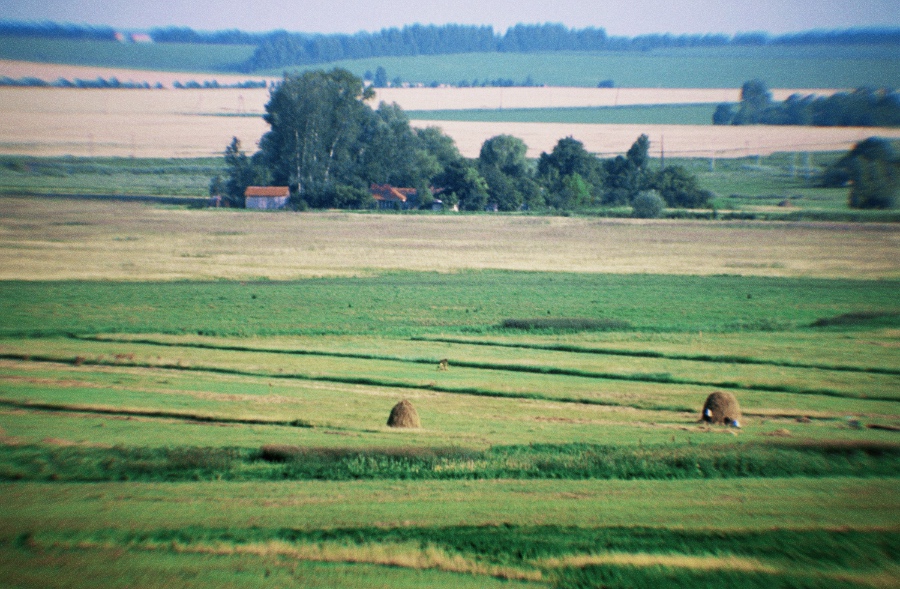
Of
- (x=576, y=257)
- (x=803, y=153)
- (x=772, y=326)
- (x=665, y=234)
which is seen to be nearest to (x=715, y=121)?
(x=803, y=153)

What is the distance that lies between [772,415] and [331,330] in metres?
20.7

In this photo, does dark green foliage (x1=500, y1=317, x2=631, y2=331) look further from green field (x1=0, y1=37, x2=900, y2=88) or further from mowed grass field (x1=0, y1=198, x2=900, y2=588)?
green field (x1=0, y1=37, x2=900, y2=88)

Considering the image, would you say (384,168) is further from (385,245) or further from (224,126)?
(224,126)

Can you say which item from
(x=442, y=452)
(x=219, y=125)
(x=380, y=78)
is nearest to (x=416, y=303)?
(x=442, y=452)

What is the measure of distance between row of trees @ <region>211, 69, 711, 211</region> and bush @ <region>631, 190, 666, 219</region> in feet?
26.9

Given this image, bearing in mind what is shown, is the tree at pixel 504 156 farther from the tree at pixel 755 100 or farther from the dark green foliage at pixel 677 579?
the dark green foliage at pixel 677 579

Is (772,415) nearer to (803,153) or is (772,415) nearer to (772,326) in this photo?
(772,326)

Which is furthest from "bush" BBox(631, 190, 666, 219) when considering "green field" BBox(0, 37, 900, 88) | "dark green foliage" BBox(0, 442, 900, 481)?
"dark green foliage" BBox(0, 442, 900, 481)

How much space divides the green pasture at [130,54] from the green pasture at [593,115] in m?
38.8

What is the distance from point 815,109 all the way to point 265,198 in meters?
77.6

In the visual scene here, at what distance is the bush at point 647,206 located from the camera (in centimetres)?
10031

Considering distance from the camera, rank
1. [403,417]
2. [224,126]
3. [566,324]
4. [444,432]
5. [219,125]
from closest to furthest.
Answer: [444,432] → [403,417] → [566,324] → [224,126] → [219,125]

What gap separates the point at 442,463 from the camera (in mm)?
21094

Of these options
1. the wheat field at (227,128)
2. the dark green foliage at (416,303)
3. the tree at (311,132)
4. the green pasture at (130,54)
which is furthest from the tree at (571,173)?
the green pasture at (130,54)
